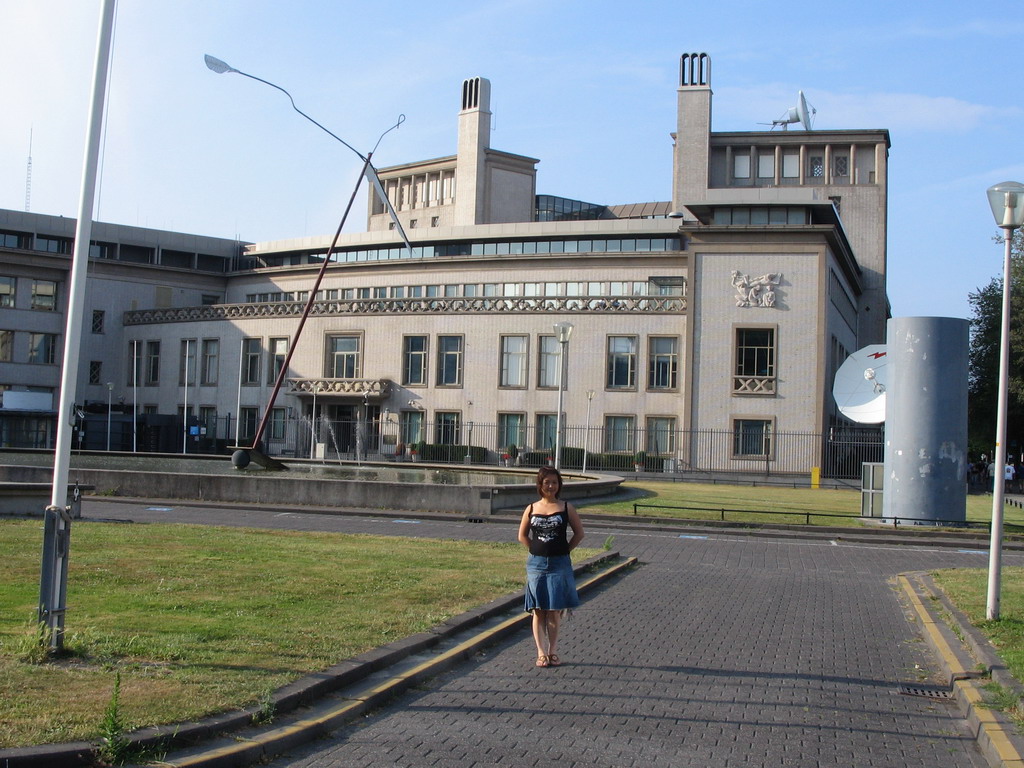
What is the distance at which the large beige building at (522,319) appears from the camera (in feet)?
182

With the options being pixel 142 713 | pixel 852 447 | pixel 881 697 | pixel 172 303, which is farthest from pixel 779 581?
pixel 172 303

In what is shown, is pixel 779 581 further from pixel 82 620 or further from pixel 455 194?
pixel 455 194

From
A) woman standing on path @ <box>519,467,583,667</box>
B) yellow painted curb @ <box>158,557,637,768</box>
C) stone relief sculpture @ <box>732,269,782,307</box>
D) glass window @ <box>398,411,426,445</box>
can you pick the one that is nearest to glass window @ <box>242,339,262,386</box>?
glass window @ <box>398,411,426,445</box>

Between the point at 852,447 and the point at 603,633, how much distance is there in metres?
45.4

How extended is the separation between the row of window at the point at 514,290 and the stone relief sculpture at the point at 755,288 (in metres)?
4.52

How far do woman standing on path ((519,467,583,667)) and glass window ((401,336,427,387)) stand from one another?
52.7 meters

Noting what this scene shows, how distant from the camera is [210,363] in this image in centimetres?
6906

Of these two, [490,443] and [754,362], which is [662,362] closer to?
[754,362]

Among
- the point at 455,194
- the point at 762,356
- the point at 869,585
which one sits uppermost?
the point at 455,194

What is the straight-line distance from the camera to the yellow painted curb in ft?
21.4

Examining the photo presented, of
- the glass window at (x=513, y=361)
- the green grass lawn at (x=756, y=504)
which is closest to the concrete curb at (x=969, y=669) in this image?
the green grass lawn at (x=756, y=504)

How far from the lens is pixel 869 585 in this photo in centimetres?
1703

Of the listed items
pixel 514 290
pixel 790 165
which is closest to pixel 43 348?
pixel 514 290

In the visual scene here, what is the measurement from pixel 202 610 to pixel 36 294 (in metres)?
65.6
